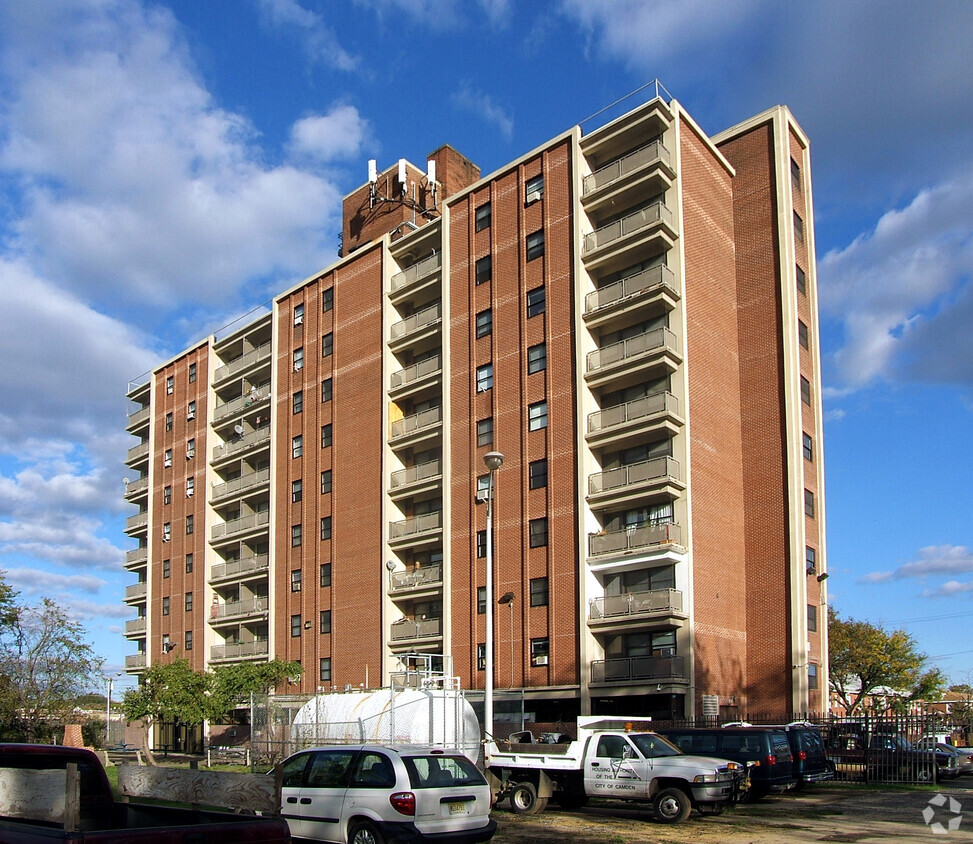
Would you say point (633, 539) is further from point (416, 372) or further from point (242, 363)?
point (242, 363)

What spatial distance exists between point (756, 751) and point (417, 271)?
109ft

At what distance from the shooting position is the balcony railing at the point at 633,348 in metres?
40.9

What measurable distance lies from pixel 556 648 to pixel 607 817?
1891 cm

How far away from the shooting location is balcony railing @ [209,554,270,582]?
5841 cm

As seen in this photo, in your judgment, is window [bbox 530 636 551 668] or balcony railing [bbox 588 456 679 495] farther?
window [bbox 530 636 551 668]

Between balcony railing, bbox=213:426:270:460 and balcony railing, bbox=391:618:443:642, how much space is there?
53.5 ft

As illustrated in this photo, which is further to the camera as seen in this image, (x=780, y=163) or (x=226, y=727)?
(x=226, y=727)

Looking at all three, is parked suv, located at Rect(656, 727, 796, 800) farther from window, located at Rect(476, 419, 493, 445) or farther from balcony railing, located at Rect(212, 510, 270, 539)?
balcony railing, located at Rect(212, 510, 270, 539)

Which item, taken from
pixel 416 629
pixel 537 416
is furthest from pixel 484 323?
pixel 416 629

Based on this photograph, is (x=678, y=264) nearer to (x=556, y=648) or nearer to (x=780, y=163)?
(x=780, y=163)

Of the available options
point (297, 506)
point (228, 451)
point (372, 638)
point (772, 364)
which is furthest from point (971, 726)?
point (228, 451)

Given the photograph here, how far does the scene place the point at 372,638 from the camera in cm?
4956

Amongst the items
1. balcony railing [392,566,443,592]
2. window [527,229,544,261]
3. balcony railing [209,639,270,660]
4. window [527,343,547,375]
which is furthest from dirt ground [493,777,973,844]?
balcony railing [209,639,270,660]

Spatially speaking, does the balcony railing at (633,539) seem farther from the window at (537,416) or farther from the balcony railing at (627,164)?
the balcony railing at (627,164)
